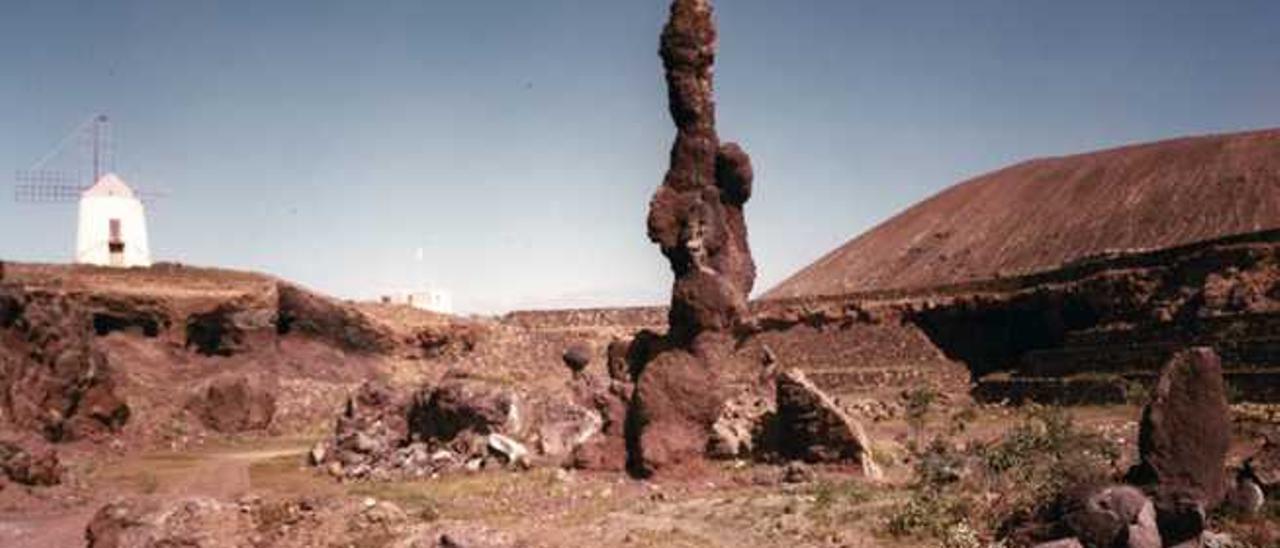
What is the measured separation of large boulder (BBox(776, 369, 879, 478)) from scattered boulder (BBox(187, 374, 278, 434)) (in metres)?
19.8

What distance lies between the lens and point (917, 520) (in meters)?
14.6

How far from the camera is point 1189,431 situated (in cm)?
1365

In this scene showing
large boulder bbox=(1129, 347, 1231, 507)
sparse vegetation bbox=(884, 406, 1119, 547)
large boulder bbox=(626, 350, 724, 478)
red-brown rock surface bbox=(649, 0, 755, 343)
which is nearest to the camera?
large boulder bbox=(1129, 347, 1231, 507)

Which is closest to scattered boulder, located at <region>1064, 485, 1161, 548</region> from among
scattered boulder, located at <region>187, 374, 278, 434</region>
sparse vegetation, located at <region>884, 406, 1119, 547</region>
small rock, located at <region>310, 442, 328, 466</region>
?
sparse vegetation, located at <region>884, 406, 1119, 547</region>

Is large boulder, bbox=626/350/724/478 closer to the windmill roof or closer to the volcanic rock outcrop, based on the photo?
the volcanic rock outcrop

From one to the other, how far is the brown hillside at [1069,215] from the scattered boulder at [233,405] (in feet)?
131

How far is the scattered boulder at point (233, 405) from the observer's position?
35.2 meters

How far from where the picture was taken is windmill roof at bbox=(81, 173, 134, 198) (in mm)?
56312

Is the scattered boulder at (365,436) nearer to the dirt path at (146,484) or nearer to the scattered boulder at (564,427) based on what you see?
the dirt path at (146,484)

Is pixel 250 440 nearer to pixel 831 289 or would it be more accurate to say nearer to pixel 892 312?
pixel 892 312

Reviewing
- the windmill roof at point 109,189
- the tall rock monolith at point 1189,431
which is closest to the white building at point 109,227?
the windmill roof at point 109,189

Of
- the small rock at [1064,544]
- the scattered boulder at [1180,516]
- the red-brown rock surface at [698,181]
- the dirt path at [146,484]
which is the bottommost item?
the dirt path at [146,484]

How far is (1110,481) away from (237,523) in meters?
10.3

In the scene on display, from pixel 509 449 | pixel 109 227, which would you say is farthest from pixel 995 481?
pixel 109 227
